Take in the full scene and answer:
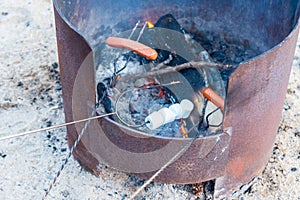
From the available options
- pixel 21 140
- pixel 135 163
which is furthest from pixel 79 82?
pixel 21 140

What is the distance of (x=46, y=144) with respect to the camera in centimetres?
275

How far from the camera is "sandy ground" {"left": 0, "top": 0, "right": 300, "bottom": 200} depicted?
2.54m

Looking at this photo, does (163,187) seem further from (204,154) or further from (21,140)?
(21,140)

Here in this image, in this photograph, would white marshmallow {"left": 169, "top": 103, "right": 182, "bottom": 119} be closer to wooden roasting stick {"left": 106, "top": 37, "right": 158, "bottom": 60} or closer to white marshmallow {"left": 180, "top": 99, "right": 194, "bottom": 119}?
white marshmallow {"left": 180, "top": 99, "right": 194, "bottom": 119}

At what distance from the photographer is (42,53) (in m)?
3.27

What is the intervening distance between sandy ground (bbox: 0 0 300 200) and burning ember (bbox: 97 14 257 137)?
0.28 meters

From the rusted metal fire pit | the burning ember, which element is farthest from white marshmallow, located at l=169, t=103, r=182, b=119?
the rusted metal fire pit

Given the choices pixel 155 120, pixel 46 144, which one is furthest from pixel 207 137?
pixel 46 144

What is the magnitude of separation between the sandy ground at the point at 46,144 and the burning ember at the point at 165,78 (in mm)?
277

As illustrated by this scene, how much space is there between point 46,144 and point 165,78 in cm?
66

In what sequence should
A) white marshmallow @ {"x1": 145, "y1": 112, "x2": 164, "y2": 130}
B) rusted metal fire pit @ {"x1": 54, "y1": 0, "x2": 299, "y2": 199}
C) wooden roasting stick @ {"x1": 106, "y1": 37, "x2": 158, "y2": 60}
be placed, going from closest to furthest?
rusted metal fire pit @ {"x1": 54, "y1": 0, "x2": 299, "y2": 199}
white marshmallow @ {"x1": 145, "y1": 112, "x2": 164, "y2": 130}
wooden roasting stick @ {"x1": 106, "y1": 37, "x2": 158, "y2": 60}

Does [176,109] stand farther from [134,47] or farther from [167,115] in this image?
[134,47]

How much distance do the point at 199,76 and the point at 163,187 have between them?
1.89 feet

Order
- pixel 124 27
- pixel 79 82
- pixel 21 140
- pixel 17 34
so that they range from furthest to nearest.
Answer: pixel 17 34 < pixel 124 27 < pixel 21 140 < pixel 79 82
